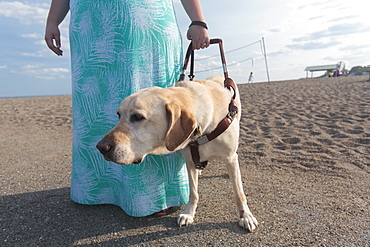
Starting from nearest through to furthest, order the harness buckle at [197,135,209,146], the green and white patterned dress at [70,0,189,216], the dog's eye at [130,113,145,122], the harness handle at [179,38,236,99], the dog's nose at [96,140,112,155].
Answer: the dog's nose at [96,140,112,155]
the dog's eye at [130,113,145,122]
the harness buckle at [197,135,209,146]
the green and white patterned dress at [70,0,189,216]
the harness handle at [179,38,236,99]

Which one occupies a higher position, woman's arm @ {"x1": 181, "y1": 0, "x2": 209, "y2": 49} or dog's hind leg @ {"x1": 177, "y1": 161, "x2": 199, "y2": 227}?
woman's arm @ {"x1": 181, "y1": 0, "x2": 209, "y2": 49}

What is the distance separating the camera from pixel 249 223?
2049 millimetres

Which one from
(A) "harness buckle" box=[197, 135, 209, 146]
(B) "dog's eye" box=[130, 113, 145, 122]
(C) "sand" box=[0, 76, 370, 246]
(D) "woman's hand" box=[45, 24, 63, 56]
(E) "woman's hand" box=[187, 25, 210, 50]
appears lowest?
(C) "sand" box=[0, 76, 370, 246]

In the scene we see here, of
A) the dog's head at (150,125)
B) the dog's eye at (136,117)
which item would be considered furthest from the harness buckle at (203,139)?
the dog's eye at (136,117)

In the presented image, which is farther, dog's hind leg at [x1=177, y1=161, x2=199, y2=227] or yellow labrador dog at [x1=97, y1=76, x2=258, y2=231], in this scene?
dog's hind leg at [x1=177, y1=161, x2=199, y2=227]

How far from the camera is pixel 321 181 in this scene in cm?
301

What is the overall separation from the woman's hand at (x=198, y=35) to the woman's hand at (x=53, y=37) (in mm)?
1236

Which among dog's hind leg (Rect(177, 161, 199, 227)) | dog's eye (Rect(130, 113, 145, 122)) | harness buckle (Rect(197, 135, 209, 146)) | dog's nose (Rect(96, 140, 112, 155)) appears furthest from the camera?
dog's hind leg (Rect(177, 161, 199, 227))

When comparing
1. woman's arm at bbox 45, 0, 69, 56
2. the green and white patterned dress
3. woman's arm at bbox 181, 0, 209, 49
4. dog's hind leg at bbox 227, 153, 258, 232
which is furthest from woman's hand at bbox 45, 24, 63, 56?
dog's hind leg at bbox 227, 153, 258, 232

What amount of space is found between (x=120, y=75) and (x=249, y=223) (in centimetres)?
155

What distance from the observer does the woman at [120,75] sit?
205 centimetres

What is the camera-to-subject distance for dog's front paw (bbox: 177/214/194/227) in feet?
7.03

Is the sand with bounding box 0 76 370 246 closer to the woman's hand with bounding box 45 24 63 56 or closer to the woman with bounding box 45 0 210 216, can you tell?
the woman with bounding box 45 0 210 216

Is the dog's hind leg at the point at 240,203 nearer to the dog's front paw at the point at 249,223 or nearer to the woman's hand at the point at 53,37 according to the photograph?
the dog's front paw at the point at 249,223
